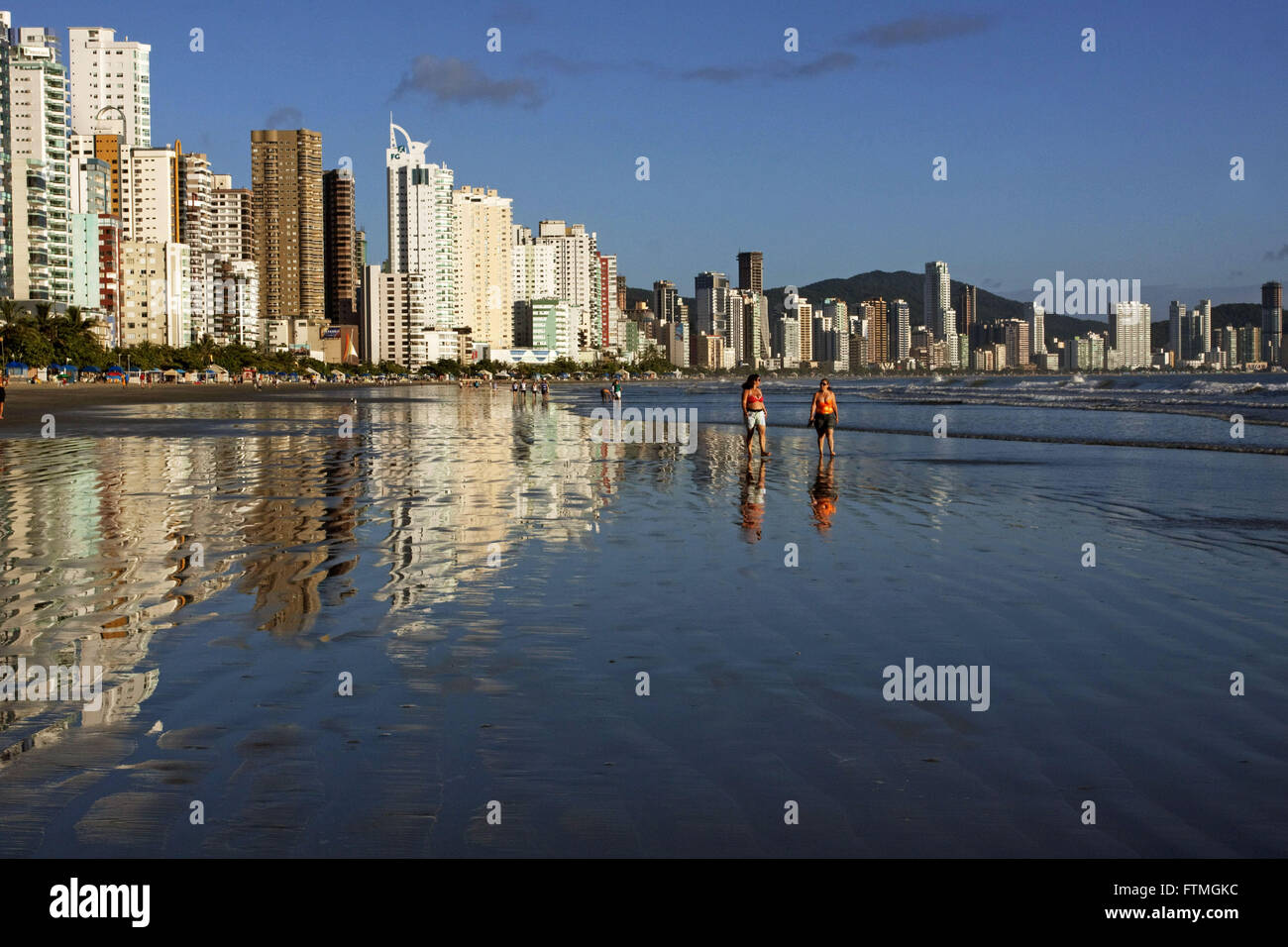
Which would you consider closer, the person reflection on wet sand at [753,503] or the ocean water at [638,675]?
the ocean water at [638,675]

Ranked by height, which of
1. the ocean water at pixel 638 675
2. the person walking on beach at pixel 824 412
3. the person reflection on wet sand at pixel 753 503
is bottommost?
the ocean water at pixel 638 675

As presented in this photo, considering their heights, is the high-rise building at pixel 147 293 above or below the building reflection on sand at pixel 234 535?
above

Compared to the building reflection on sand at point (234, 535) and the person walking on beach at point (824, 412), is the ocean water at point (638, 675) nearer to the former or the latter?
the building reflection on sand at point (234, 535)

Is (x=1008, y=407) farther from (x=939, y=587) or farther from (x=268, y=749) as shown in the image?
(x=268, y=749)

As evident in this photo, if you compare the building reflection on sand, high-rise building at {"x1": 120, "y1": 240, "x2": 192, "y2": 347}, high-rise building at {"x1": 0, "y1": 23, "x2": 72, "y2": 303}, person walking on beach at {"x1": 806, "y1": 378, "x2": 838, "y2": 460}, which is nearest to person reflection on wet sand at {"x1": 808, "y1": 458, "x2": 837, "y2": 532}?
person walking on beach at {"x1": 806, "y1": 378, "x2": 838, "y2": 460}

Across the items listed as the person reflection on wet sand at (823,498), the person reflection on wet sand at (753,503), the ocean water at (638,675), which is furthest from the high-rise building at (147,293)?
the ocean water at (638,675)
